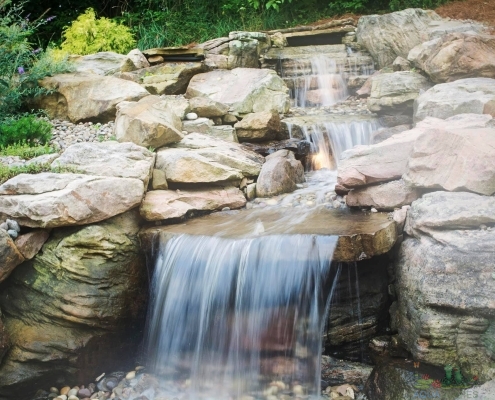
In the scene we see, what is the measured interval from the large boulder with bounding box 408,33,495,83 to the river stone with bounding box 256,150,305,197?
9.74ft

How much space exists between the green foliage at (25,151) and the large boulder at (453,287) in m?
4.45

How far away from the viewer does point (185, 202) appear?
18.7 feet

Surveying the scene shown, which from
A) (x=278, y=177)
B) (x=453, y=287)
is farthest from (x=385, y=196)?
(x=278, y=177)

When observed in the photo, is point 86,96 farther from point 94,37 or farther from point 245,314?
point 245,314

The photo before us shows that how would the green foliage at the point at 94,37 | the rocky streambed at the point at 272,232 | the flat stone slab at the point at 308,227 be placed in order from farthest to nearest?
the green foliage at the point at 94,37 < the flat stone slab at the point at 308,227 < the rocky streambed at the point at 272,232

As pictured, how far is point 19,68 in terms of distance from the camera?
7.80 meters

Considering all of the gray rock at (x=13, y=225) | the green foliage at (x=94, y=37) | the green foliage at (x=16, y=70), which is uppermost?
the green foliage at (x=94, y=37)

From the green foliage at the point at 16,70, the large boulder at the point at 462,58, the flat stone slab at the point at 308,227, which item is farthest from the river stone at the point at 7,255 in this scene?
the large boulder at the point at 462,58

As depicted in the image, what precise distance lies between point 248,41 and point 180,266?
6598 millimetres

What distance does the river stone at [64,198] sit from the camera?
15.8 ft

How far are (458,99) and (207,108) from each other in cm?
345

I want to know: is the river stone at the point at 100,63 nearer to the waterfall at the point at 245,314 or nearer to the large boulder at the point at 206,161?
the large boulder at the point at 206,161

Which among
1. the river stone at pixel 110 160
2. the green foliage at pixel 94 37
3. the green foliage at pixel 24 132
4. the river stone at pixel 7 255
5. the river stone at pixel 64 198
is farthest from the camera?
the green foliage at pixel 94 37

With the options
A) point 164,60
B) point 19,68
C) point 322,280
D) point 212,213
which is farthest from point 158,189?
point 164,60
